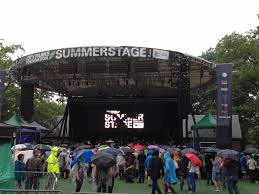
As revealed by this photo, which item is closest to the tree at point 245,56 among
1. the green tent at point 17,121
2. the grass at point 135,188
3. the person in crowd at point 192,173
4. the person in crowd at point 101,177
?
the grass at point 135,188

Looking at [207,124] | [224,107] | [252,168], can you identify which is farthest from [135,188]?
[207,124]

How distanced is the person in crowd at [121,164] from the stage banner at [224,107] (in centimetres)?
503

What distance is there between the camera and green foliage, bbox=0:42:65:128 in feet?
122

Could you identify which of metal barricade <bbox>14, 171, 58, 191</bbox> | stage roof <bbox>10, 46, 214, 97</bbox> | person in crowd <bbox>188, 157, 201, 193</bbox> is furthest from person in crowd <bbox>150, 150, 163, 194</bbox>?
stage roof <bbox>10, 46, 214, 97</bbox>

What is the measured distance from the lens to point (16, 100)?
39875mm

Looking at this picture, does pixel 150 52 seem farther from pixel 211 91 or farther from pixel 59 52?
pixel 211 91

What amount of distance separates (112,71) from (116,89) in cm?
406

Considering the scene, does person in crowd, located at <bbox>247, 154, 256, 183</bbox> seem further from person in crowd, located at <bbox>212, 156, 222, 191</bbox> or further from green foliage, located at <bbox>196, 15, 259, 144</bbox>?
green foliage, located at <bbox>196, 15, 259, 144</bbox>

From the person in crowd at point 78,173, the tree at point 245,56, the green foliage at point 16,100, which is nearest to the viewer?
the person in crowd at point 78,173

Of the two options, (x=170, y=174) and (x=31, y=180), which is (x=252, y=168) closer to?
(x=170, y=174)

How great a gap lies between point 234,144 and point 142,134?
979 centimetres

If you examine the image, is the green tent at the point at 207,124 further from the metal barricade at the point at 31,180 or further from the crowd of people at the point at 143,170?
the metal barricade at the point at 31,180

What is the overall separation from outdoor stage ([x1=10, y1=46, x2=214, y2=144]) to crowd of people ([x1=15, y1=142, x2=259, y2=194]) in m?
6.79

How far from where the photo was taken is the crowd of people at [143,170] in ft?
39.3
